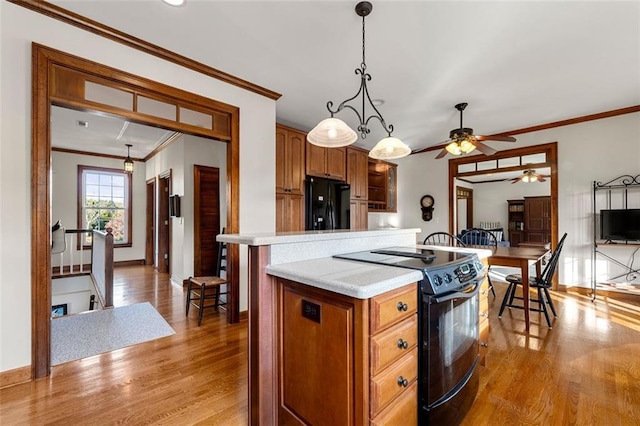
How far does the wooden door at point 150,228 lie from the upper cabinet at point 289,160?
13.5 ft

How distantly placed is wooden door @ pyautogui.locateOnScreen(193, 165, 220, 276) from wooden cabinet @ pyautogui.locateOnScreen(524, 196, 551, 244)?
1014 cm

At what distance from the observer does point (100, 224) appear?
637 centimetres

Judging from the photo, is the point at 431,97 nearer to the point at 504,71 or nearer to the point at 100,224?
the point at 504,71

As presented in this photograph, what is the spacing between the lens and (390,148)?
2.49m

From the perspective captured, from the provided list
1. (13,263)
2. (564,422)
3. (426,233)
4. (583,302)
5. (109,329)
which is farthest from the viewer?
(426,233)

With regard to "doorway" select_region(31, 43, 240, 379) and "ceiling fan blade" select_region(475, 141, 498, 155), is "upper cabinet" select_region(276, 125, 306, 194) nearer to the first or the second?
"doorway" select_region(31, 43, 240, 379)

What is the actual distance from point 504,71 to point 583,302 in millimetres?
3254

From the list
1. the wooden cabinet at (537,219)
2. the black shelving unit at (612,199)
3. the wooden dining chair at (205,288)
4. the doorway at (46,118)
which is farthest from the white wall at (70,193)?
the wooden cabinet at (537,219)

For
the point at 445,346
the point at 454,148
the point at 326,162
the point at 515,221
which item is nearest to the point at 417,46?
the point at 454,148

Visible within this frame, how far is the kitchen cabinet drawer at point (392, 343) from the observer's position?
1130mm

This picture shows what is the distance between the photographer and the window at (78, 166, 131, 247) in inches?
242

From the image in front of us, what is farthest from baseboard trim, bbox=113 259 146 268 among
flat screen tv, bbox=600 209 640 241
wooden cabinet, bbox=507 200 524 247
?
wooden cabinet, bbox=507 200 524 247

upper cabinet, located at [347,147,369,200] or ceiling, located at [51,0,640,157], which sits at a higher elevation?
ceiling, located at [51,0,640,157]

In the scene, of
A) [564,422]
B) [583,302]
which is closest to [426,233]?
[583,302]
